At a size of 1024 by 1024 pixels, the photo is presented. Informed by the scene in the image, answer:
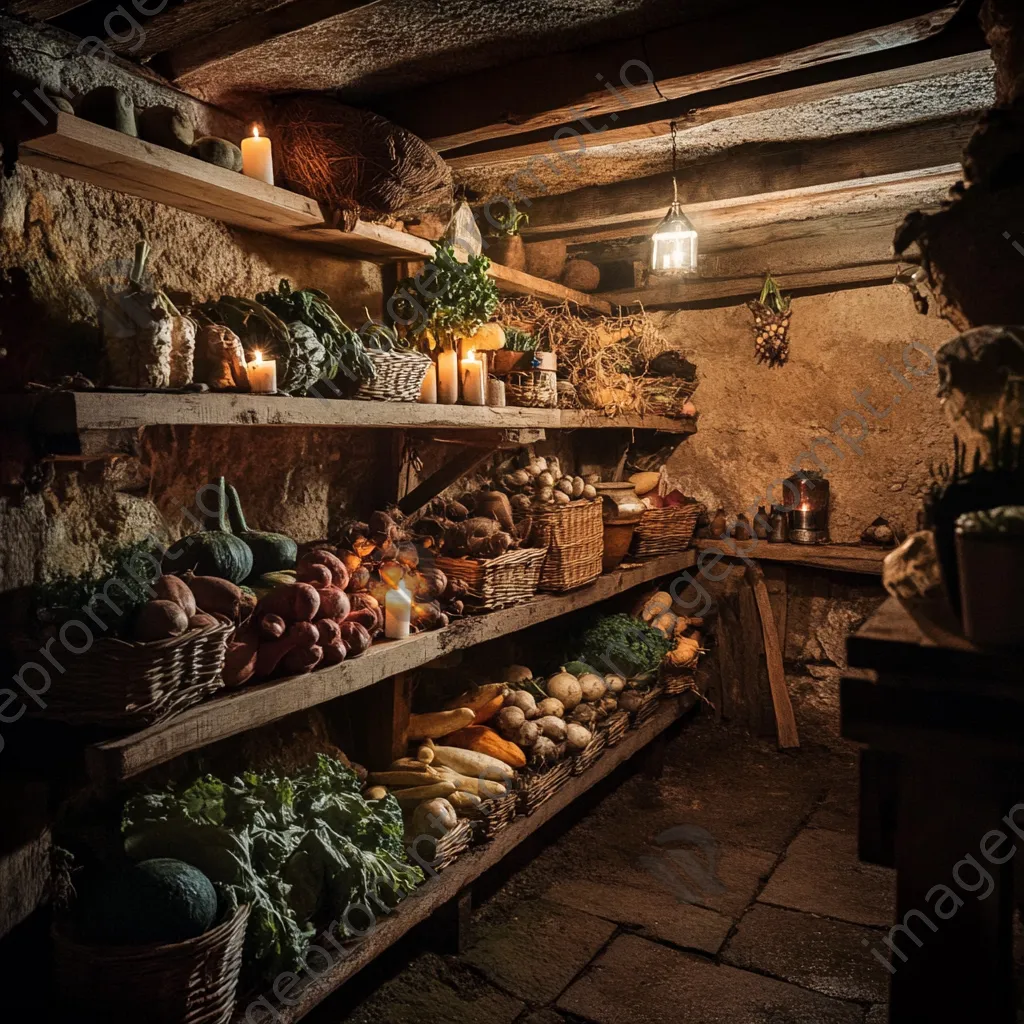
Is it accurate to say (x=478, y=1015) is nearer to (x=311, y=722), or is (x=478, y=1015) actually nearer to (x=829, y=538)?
(x=311, y=722)

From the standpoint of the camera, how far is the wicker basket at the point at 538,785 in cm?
365

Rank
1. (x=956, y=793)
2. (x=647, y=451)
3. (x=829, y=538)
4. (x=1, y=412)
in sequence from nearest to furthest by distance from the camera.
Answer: (x=956, y=793) → (x=1, y=412) → (x=829, y=538) → (x=647, y=451)

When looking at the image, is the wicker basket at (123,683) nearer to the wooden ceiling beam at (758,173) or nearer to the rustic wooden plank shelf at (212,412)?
the rustic wooden plank shelf at (212,412)

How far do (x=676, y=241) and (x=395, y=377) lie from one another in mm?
1623

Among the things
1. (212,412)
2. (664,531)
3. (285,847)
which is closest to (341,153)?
(212,412)

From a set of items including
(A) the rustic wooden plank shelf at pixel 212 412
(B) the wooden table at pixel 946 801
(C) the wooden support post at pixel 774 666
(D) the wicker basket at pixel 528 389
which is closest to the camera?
(B) the wooden table at pixel 946 801

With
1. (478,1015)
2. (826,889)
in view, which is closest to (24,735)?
(478,1015)

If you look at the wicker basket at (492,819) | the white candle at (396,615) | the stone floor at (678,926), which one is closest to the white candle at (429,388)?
the white candle at (396,615)

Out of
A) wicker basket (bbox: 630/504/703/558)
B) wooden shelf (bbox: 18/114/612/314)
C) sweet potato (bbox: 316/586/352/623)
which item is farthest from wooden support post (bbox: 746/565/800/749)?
sweet potato (bbox: 316/586/352/623)

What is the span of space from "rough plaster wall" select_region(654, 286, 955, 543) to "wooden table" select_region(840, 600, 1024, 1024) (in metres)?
4.31

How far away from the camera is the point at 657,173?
175 inches

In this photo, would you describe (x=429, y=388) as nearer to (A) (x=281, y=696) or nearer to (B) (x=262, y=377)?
(B) (x=262, y=377)

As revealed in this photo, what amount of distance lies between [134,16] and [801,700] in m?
5.28

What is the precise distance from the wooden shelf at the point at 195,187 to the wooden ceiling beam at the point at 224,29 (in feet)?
1.19
